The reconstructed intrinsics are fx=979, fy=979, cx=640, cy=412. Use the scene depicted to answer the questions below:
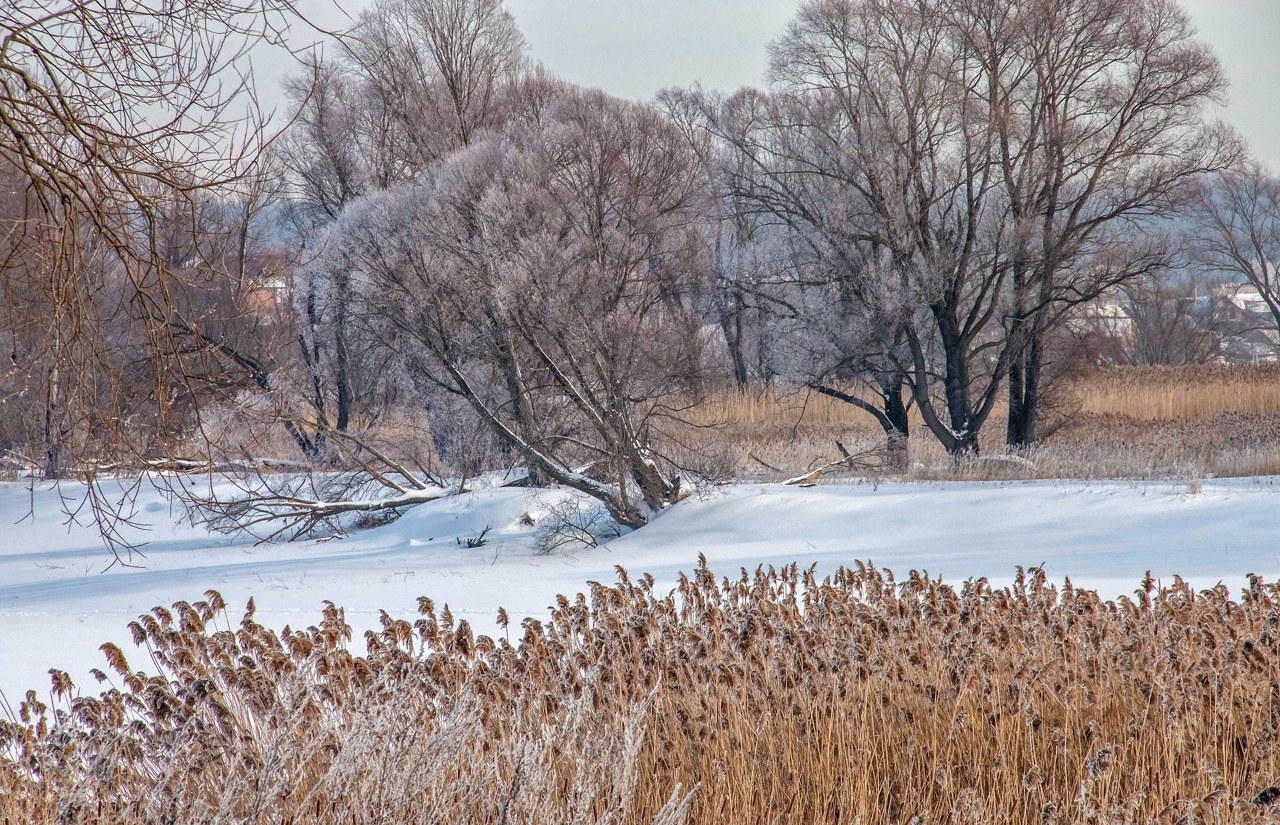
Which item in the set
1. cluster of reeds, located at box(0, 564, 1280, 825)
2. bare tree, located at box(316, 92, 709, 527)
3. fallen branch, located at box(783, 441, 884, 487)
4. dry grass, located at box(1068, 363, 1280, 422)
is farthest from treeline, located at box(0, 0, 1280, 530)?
cluster of reeds, located at box(0, 564, 1280, 825)

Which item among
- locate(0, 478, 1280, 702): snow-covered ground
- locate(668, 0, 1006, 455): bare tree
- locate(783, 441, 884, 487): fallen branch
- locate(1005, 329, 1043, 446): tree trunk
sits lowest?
locate(0, 478, 1280, 702): snow-covered ground

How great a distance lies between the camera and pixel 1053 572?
304 inches

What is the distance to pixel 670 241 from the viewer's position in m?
14.9

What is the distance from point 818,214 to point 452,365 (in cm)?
777

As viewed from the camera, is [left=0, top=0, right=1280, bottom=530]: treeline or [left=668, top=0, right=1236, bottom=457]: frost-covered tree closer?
[left=0, top=0, right=1280, bottom=530]: treeline

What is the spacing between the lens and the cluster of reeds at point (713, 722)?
271 cm

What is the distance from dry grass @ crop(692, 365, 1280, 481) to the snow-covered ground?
1.72 metres

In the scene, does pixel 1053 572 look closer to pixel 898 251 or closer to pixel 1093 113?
pixel 898 251

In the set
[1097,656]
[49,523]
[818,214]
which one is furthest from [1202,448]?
[49,523]

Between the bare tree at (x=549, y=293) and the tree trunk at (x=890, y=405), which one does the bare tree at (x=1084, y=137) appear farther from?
the bare tree at (x=549, y=293)

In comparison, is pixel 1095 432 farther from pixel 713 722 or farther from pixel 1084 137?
pixel 713 722

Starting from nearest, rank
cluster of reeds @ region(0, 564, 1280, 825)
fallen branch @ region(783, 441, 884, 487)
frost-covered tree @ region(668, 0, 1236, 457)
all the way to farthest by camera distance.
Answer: cluster of reeds @ region(0, 564, 1280, 825) < fallen branch @ region(783, 441, 884, 487) < frost-covered tree @ region(668, 0, 1236, 457)

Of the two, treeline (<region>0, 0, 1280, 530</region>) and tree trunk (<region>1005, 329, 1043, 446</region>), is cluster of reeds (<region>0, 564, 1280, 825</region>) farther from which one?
tree trunk (<region>1005, 329, 1043, 446</region>)

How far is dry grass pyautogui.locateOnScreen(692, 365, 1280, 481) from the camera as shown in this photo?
13344 mm
